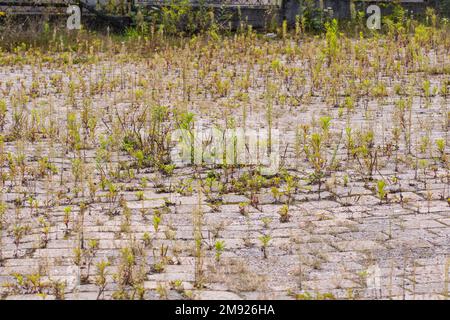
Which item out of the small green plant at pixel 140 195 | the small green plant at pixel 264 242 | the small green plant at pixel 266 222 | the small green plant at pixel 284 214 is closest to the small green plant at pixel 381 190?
the small green plant at pixel 284 214

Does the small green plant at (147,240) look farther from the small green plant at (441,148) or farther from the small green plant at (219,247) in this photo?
the small green plant at (441,148)

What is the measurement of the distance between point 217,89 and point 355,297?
23.0 ft

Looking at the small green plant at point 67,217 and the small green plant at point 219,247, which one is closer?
the small green plant at point 219,247

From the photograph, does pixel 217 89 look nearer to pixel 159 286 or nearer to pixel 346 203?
pixel 346 203

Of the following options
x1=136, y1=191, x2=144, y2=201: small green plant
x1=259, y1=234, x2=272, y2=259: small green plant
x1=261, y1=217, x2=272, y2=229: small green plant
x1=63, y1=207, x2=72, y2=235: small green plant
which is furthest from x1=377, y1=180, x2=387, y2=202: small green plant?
x1=63, y1=207, x2=72, y2=235: small green plant

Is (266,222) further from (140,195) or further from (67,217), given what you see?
(67,217)

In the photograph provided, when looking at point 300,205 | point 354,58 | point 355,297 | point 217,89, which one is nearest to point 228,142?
point 300,205

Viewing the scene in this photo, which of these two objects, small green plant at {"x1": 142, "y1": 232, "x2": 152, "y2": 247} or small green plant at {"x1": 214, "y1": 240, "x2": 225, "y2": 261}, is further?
small green plant at {"x1": 142, "y1": 232, "x2": 152, "y2": 247}

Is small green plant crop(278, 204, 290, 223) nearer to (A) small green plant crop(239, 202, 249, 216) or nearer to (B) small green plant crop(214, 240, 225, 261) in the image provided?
(A) small green plant crop(239, 202, 249, 216)

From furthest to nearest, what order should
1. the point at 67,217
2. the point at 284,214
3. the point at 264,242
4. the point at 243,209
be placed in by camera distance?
the point at 243,209, the point at 284,214, the point at 67,217, the point at 264,242

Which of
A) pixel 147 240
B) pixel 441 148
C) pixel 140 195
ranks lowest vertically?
pixel 147 240

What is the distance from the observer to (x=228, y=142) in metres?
9.20

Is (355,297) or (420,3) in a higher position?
(420,3)

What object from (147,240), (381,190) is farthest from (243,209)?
(381,190)
